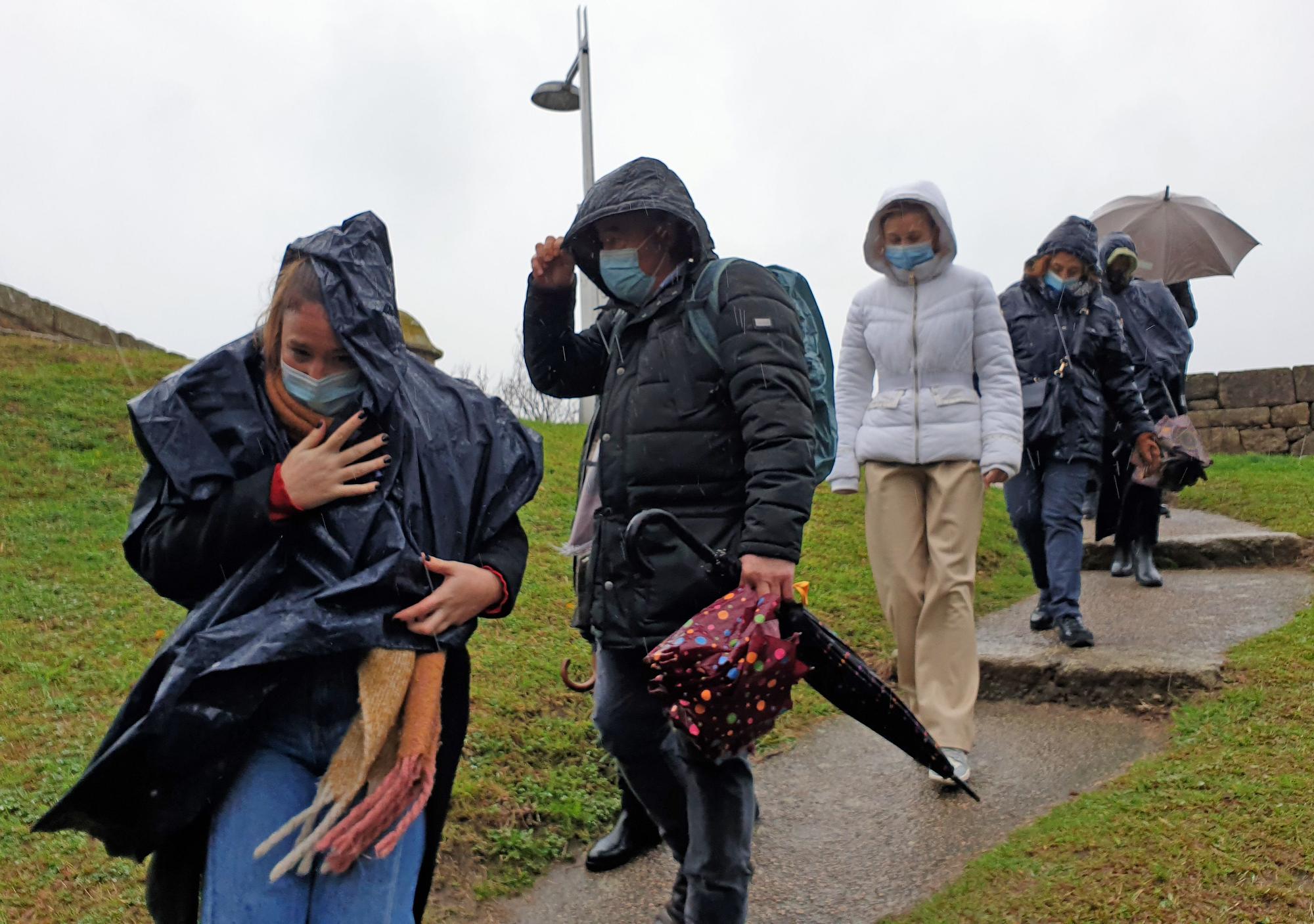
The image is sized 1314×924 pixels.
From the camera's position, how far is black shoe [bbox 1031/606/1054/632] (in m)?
6.03

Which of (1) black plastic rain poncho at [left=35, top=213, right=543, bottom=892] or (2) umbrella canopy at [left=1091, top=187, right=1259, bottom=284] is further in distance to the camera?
(2) umbrella canopy at [left=1091, top=187, right=1259, bottom=284]

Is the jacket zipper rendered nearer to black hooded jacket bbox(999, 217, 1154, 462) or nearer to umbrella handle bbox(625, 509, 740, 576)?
black hooded jacket bbox(999, 217, 1154, 462)

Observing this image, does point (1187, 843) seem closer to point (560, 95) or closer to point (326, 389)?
point (326, 389)

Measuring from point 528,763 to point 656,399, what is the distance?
2.07 m

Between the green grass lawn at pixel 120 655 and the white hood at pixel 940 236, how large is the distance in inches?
82.3

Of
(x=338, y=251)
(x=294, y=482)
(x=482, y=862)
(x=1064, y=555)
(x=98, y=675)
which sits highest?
(x=338, y=251)

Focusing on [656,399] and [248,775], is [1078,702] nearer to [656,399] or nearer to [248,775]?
[656,399]

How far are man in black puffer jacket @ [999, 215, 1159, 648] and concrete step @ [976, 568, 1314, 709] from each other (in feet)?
1.05

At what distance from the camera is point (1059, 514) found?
18.2 feet

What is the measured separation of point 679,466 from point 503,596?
2.23ft

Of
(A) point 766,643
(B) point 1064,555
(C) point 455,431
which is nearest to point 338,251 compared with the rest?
(C) point 455,431

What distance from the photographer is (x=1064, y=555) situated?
5.55m

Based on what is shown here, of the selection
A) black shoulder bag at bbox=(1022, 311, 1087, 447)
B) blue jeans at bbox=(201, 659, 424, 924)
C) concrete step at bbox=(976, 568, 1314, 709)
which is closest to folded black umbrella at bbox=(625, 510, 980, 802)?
blue jeans at bbox=(201, 659, 424, 924)

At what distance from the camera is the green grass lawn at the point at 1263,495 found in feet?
28.2
